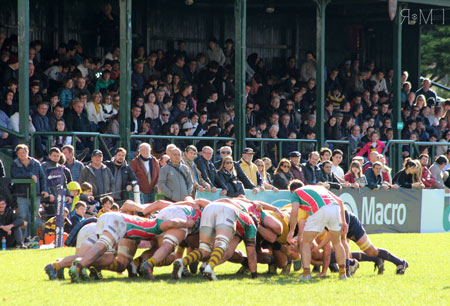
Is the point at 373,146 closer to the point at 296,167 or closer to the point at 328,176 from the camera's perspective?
the point at 328,176

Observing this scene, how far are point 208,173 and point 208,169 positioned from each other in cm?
8

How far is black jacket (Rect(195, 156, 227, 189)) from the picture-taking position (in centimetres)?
1788

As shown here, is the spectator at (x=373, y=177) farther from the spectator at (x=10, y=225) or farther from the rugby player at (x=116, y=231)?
the rugby player at (x=116, y=231)

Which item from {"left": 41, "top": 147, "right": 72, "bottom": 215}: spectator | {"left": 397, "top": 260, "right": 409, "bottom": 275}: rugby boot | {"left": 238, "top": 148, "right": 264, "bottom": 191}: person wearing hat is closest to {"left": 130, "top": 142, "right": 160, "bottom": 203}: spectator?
{"left": 41, "top": 147, "right": 72, "bottom": 215}: spectator

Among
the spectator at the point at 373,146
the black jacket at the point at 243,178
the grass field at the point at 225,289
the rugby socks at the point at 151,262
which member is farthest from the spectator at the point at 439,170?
the rugby socks at the point at 151,262

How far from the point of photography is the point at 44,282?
1146cm

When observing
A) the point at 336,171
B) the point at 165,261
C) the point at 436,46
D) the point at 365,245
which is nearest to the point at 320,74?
the point at 336,171

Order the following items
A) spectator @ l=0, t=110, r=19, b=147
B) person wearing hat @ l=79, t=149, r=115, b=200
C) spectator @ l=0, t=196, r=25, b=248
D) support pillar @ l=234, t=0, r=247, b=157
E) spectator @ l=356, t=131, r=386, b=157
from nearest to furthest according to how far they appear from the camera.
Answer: spectator @ l=0, t=196, r=25, b=248, person wearing hat @ l=79, t=149, r=115, b=200, spectator @ l=0, t=110, r=19, b=147, support pillar @ l=234, t=0, r=247, b=157, spectator @ l=356, t=131, r=386, b=157

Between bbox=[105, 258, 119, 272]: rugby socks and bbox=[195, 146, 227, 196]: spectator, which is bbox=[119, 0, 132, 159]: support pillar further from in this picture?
bbox=[105, 258, 119, 272]: rugby socks

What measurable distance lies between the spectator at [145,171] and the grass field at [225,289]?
3.75 metres

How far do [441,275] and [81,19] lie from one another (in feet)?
47.6

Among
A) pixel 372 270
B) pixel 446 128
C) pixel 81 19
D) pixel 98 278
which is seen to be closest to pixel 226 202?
pixel 98 278

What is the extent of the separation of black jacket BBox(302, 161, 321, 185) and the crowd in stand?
0.09ft

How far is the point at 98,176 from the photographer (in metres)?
16.7
